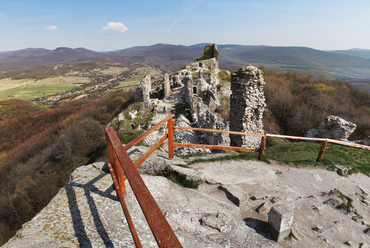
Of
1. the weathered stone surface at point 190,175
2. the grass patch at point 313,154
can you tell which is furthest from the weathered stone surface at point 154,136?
the weathered stone surface at point 190,175

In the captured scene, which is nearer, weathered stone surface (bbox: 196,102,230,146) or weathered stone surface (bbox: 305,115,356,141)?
weathered stone surface (bbox: 196,102,230,146)

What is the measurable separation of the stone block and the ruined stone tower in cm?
859

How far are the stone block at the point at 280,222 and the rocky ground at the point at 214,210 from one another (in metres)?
0.14

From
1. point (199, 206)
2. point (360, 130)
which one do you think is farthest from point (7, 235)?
point (360, 130)

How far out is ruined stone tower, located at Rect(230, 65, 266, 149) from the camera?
11.1m

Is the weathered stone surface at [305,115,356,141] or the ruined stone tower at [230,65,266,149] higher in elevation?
the ruined stone tower at [230,65,266,149]

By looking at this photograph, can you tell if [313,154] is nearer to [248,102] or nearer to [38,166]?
[248,102]

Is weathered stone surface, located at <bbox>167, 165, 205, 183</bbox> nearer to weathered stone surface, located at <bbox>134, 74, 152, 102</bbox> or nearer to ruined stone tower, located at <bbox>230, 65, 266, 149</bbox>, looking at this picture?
ruined stone tower, located at <bbox>230, 65, 266, 149</bbox>

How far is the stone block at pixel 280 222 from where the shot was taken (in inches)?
124

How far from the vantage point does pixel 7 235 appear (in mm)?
12570

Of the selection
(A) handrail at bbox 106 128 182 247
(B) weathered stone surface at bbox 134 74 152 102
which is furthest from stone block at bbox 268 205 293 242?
(B) weathered stone surface at bbox 134 74 152 102

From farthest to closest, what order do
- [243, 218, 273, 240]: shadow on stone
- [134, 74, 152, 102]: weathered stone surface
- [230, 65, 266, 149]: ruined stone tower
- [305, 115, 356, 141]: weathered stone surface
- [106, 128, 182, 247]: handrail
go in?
1. [134, 74, 152, 102]: weathered stone surface
2. [305, 115, 356, 141]: weathered stone surface
3. [230, 65, 266, 149]: ruined stone tower
4. [243, 218, 273, 240]: shadow on stone
5. [106, 128, 182, 247]: handrail

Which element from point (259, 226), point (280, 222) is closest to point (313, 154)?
point (259, 226)

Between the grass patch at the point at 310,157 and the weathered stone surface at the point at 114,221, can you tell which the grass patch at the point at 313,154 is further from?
the weathered stone surface at the point at 114,221
